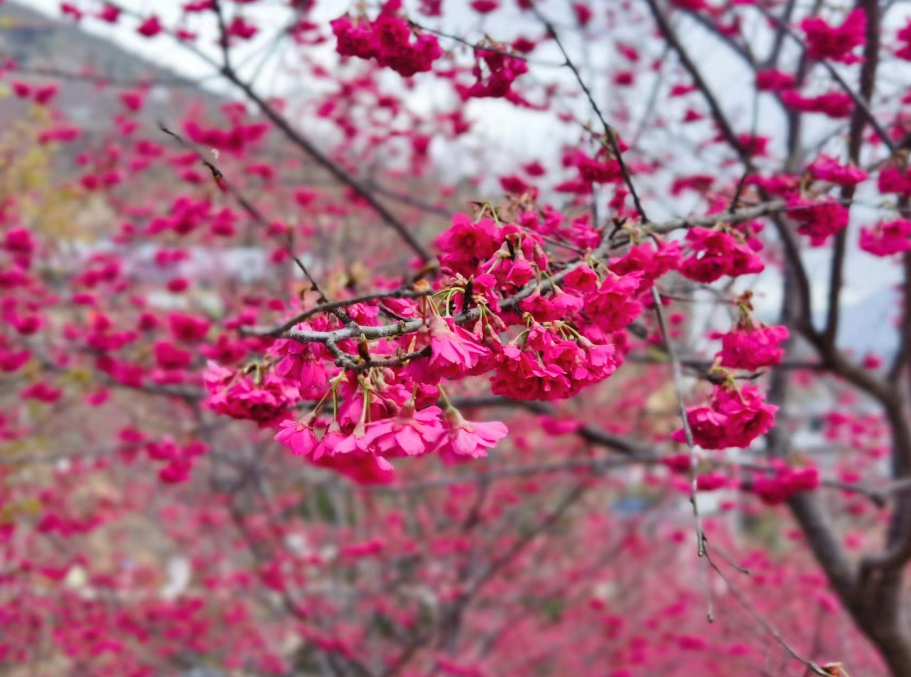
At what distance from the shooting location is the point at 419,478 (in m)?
7.97

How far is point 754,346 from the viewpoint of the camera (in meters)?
1.59

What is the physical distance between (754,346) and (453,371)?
2.81ft

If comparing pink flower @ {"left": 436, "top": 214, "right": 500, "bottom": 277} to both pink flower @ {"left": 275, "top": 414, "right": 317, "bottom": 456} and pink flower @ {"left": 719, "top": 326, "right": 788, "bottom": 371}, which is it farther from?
pink flower @ {"left": 719, "top": 326, "right": 788, "bottom": 371}

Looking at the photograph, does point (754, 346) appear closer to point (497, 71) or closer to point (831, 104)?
point (497, 71)

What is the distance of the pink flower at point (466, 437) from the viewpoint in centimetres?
108

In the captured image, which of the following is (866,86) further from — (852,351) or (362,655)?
(362,655)

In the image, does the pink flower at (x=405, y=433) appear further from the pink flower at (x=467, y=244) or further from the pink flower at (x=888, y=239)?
the pink flower at (x=888, y=239)

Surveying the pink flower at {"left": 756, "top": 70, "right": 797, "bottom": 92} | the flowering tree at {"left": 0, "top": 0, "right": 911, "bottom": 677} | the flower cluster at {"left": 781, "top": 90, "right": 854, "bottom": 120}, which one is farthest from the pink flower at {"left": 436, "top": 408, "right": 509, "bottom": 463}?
the pink flower at {"left": 756, "top": 70, "right": 797, "bottom": 92}

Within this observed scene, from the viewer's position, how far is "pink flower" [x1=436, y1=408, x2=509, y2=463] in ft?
3.54

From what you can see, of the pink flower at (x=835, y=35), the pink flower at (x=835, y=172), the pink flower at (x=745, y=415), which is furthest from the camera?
the pink flower at (x=835, y=35)

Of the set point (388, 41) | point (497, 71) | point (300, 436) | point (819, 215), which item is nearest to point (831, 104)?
point (819, 215)

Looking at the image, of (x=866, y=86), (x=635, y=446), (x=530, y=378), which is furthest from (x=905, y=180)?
(x=635, y=446)

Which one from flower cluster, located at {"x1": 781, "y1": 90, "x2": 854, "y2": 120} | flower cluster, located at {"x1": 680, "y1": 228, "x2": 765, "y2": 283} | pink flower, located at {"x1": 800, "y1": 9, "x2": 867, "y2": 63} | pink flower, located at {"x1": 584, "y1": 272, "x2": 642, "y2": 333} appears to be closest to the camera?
pink flower, located at {"x1": 584, "y1": 272, "x2": 642, "y2": 333}

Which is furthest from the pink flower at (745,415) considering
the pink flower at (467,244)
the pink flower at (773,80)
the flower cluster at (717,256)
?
the pink flower at (773,80)
